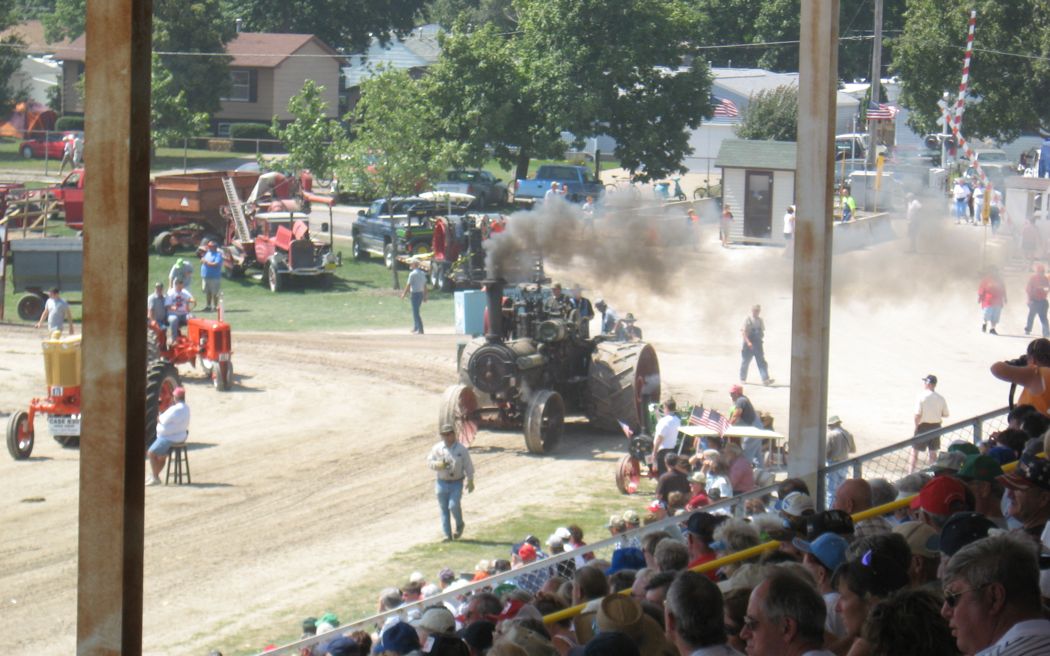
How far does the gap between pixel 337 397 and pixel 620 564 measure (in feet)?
47.8

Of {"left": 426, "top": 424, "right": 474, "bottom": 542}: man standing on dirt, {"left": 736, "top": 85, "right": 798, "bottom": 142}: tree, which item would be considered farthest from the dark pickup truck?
{"left": 736, "top": 85, "right": 798, "bottom": 142}: tree

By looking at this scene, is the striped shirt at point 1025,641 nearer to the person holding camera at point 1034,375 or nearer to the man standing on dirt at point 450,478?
the person holding camera at point 1034,375

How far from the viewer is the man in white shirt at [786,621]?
396 centimetres

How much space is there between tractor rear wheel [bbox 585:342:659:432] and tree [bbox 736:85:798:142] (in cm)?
3211

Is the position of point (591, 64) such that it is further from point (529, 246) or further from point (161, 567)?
point (161, 567)

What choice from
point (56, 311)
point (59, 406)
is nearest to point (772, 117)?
point (56, 311)

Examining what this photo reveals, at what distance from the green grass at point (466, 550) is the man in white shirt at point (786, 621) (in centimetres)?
735

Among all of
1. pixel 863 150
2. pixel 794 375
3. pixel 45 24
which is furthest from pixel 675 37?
pixel 45 24

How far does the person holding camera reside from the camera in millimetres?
7672

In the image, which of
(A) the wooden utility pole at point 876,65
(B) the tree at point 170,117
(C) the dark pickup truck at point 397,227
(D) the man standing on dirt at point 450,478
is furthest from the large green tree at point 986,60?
(D) the man standing on dirt at point 450,478

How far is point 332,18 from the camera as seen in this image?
6825 cm

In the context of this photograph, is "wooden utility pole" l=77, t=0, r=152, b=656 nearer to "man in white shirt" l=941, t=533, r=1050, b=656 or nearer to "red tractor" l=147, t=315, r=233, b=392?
"man in white shirt" l=941, t=533, r=1050, b=656

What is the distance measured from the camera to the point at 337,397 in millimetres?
20312

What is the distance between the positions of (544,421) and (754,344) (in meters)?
4.90
